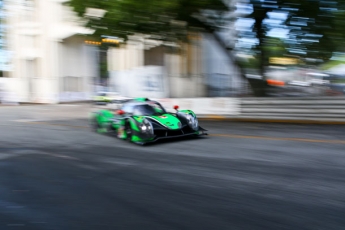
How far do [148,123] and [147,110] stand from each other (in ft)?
3.59

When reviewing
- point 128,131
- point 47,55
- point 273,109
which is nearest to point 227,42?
point 273,109

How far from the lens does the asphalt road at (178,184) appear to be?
4.09 metres

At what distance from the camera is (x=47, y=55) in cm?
2920

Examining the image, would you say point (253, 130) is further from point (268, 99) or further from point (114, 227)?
point (114, 227)

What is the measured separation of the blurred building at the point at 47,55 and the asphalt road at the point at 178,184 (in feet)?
65.9

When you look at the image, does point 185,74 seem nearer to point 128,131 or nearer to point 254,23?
point 254,23

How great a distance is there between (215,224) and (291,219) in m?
0.86

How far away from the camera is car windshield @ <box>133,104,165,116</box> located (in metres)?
9.68

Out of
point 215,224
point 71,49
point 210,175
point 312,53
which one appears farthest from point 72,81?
point 215,224

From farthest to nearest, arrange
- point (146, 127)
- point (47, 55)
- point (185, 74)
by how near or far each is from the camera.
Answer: point (47, 55), point (185, 74), point (146, 127)

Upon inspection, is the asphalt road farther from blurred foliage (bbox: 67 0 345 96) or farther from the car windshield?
blurred foliage (bbox: 67 0 345 96)

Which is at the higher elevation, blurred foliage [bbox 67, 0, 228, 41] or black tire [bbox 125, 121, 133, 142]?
blurred foliage [bbox 67, 0, 228, 41]

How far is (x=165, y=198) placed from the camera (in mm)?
4844

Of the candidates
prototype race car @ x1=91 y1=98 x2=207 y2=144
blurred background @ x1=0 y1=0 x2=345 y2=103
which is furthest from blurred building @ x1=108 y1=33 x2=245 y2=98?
prototype race car @ x1=91 y1=98 x2=207 y2=144
